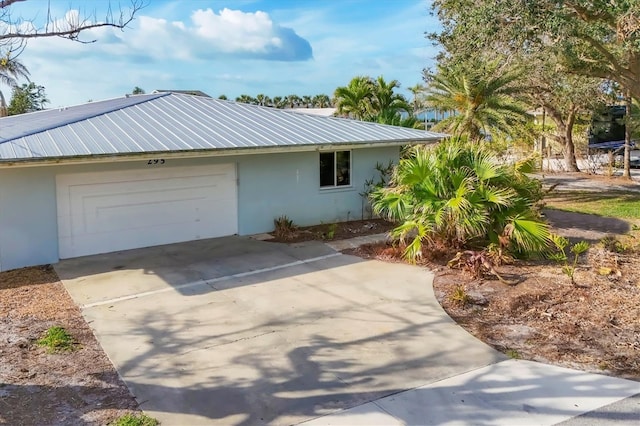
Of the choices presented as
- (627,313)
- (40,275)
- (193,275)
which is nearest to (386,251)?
(193,275)

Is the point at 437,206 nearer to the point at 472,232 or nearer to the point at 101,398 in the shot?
the point at 472,232

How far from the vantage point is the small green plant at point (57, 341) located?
20.3 ft

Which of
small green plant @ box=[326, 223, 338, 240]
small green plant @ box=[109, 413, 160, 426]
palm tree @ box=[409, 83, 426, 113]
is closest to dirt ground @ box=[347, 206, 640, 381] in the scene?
small green plant @ box=[326, 223, 338, 240]

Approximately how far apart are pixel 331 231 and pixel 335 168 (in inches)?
80.1

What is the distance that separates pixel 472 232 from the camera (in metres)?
9.59

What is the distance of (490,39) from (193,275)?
29.0ft

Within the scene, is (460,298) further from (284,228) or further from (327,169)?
(327,169)

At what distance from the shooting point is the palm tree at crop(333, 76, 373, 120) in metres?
25.8

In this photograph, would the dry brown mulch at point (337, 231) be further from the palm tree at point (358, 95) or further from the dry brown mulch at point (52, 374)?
the palm tree at point (358, 95)

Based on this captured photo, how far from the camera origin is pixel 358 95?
84.4 ft

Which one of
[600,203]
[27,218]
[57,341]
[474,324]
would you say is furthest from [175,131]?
[600,203]

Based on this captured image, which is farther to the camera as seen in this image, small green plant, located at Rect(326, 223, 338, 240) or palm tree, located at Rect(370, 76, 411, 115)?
palm tree, located at Rect(370, 76, 411, 115)

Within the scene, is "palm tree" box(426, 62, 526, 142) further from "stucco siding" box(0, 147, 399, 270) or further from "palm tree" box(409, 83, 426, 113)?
"stucco siding" box(0, 147, 399, 270)

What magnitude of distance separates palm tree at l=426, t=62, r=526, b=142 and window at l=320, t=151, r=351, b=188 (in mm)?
6815
